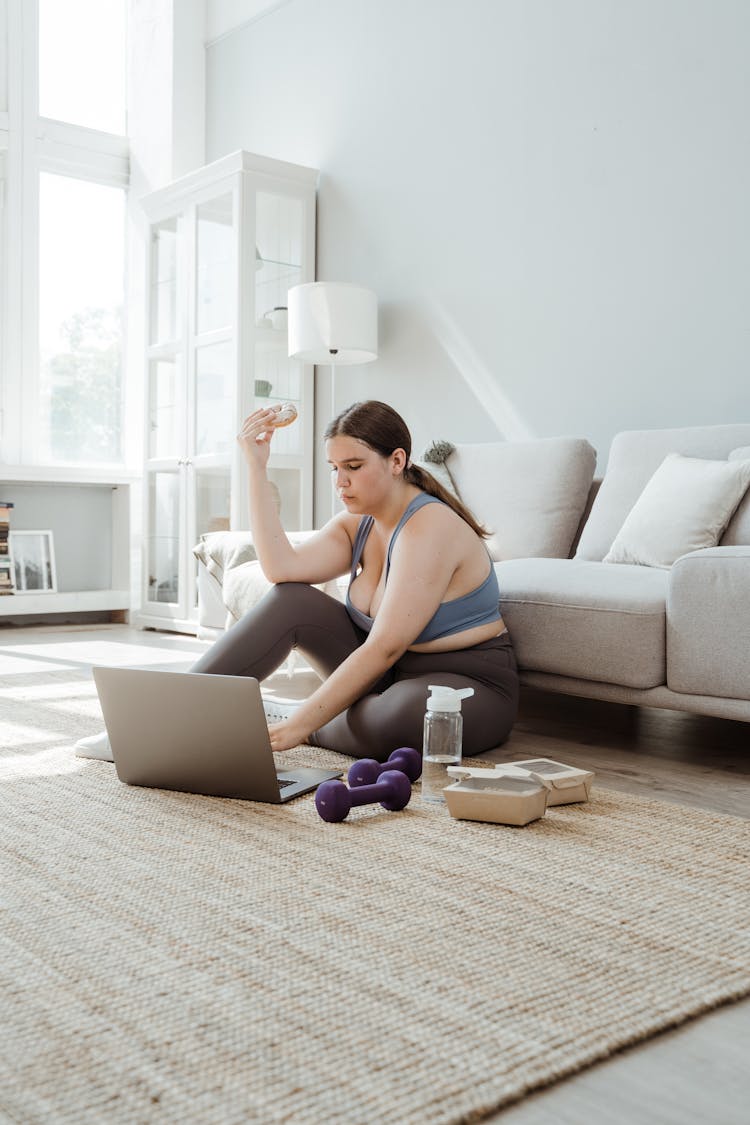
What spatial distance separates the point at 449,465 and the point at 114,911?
243cm

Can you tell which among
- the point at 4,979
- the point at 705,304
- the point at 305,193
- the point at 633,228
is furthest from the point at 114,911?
the point at 305,193

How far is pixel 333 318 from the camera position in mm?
4203

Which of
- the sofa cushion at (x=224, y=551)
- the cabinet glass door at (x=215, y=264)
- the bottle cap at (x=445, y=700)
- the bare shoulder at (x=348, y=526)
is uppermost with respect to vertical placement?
the cabinet glass door at (x=215, y=264)

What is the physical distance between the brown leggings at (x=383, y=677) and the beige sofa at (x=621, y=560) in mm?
203

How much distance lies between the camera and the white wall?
3281 millimetres

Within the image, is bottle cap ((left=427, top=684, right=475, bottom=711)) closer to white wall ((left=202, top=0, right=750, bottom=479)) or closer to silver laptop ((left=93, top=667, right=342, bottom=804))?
silver laptop ((left=93, top=667, right=342, bottom=804))

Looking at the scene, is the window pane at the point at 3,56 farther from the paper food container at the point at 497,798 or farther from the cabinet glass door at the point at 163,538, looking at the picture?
the paper food container at the point at 497,798

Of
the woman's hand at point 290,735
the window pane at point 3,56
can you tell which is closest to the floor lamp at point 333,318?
the window pane at point 3,56

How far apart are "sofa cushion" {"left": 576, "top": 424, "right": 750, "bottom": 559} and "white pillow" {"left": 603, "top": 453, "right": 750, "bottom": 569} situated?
0.39ft

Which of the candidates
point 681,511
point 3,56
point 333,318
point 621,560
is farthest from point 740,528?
point 3,56

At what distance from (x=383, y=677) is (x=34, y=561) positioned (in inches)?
146

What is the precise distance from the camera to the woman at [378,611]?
2.07 meters

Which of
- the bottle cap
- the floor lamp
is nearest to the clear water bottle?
the bottle cap

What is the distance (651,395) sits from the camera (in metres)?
3.45
